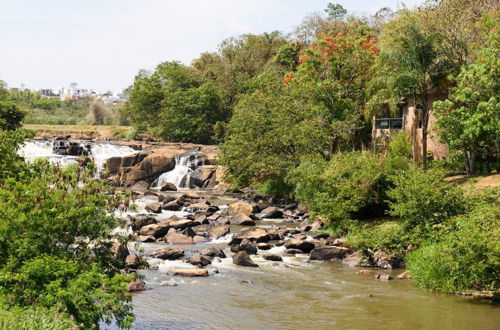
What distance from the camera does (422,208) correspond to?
62.4 ft

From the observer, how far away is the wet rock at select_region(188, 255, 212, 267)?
20.1 m

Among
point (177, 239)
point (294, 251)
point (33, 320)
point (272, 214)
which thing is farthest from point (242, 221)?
point (33, 320)

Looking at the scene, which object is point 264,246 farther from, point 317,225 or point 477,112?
point 477,112

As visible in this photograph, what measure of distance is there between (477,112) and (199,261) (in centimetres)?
1355

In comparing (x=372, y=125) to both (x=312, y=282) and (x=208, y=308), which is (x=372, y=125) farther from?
(x=208, y=308)

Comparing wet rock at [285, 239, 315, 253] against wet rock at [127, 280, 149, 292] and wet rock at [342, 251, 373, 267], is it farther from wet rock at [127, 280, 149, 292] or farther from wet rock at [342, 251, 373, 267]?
wet rock at [127, 280, 149, 292]

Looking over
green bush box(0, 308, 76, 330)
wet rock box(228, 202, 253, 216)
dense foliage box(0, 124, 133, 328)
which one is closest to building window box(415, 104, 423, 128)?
wet rock box(228, 202, 253, 216)

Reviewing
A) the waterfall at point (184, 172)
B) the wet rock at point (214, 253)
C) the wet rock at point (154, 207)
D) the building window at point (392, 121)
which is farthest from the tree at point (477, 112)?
the waterfall at point (184, 172)

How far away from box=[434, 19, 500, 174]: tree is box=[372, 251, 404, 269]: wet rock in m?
7.84

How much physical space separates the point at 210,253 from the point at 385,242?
20.9ft

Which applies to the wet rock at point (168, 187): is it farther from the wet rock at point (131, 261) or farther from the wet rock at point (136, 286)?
the wet rock at point (136, 286)

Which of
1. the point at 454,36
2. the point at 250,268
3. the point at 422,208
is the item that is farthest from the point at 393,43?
the point at 250,268

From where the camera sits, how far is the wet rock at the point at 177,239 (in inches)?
947

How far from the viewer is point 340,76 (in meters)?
39.3
